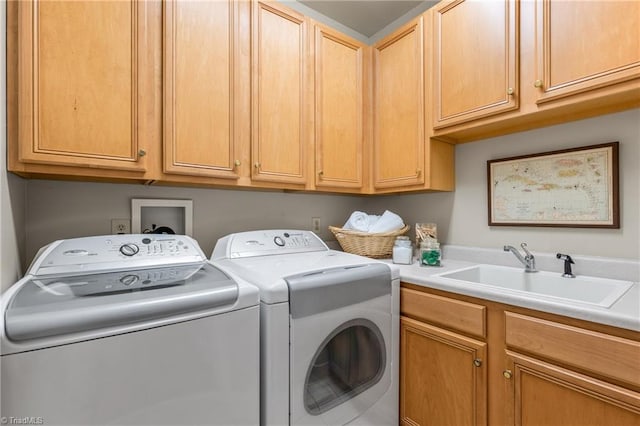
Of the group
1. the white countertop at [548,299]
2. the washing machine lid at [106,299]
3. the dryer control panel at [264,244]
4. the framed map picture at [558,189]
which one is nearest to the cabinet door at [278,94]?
the dryer control panel at [264,244]

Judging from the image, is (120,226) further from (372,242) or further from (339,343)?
(372,242)

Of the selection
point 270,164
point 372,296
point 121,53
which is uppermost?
point 121,53

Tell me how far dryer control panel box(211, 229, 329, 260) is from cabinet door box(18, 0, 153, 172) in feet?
1.79

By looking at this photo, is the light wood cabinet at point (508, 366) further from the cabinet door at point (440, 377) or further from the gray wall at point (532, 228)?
the gray wall at point (532, 228)

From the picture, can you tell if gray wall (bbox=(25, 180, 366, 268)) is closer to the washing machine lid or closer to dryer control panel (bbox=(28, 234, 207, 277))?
dryer control panel (bbox=(28, 234, 207, 277))

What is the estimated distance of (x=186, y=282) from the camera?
3.44 feet

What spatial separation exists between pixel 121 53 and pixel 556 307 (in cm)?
189

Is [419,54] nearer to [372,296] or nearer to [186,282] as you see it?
[372,296]

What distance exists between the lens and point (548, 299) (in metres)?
1.06

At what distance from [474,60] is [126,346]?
6.07 feet

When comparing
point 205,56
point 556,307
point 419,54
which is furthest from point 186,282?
point 419,54

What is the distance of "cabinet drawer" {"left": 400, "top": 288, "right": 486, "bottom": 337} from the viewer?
48.4 inches

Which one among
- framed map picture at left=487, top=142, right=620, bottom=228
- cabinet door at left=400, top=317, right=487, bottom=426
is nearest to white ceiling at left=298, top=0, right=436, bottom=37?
framed map picture at left=487, top=142, right=620, bottom=228

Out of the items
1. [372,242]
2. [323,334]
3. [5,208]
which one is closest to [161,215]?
[5,208]
